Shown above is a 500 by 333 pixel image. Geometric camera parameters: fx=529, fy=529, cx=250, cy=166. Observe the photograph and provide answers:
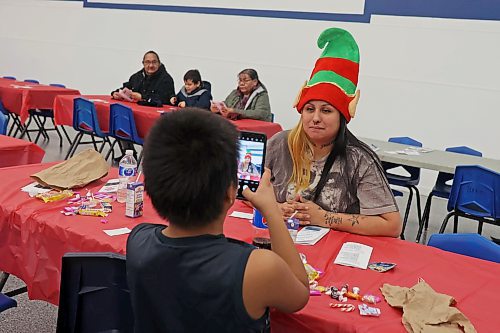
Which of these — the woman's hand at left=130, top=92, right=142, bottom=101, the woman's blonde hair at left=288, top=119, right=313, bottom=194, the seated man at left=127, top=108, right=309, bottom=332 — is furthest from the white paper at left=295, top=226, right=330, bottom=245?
the woman's hand at left=130, top=92, right=142, bottom=101

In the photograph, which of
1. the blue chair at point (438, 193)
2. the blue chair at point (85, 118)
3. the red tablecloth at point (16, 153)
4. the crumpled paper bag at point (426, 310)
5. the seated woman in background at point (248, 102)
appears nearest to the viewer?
the crumpled paper bag at point (426, 310)

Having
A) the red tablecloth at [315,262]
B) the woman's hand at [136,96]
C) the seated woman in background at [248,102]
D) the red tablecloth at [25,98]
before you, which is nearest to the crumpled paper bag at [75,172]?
the red tablecloth at [315,262]

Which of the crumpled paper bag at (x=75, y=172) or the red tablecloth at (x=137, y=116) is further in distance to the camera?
the red tablecloth at (x=137, y=116)

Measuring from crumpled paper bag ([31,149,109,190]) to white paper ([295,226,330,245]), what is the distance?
995mm

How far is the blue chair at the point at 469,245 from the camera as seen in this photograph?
187 centimetres

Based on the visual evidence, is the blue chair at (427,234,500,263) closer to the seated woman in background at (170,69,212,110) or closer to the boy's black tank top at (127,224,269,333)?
the boy's black tank top at (127,224,269,333)

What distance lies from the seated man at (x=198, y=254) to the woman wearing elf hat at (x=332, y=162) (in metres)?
0.87

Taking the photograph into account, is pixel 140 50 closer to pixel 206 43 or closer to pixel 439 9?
pixel 206 43

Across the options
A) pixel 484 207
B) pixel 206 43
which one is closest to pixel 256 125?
pixel 484 207

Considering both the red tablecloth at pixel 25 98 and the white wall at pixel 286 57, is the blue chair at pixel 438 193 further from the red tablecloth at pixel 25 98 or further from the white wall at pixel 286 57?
the red tablecloth at pixel 25 98

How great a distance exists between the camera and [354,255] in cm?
173

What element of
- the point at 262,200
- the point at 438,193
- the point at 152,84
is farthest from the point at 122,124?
the point at 262,200

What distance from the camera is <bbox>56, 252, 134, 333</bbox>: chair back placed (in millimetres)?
1342

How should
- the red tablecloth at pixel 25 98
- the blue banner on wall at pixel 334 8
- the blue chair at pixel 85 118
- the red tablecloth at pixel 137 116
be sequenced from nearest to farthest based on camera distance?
1. the red tablecloth at pixel 137 116
2. the blue chair at pixel 85 118
3. the blue banner on wall at pixel 334 8
4. the red tablecloth at pixel 25 98
